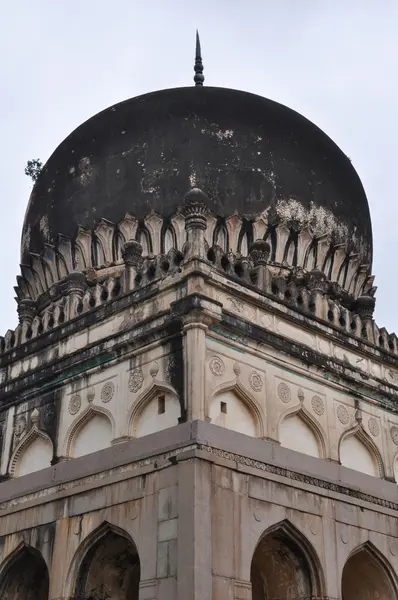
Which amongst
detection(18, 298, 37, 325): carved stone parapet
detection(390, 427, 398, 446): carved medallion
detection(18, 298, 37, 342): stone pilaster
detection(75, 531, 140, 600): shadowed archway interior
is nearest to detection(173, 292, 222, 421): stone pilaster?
detection(75, 531, 140, 600): shadowed archway interior

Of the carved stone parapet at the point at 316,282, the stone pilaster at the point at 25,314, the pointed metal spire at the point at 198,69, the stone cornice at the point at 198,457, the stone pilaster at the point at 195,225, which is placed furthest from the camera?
the pointed metal spire at the point at 198,69

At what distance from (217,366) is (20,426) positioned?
3669 millimetres

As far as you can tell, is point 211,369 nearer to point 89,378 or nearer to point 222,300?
point 222,300

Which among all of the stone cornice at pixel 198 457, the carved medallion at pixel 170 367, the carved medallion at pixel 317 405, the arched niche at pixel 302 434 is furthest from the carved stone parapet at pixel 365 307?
the carved medallion at pixel 170 367

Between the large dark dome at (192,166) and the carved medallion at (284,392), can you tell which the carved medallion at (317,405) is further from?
the large dark dome at (192,166)

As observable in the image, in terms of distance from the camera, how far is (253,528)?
10289 millimetres

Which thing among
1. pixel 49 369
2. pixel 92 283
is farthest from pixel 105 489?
pixel 92 283

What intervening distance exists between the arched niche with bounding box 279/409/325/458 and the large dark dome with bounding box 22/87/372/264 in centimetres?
409

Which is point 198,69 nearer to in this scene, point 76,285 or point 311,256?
point 311,256

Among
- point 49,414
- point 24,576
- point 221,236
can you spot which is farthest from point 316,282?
point 24,576

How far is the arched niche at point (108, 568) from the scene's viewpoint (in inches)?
431

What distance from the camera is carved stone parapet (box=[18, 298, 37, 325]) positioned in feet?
47.0

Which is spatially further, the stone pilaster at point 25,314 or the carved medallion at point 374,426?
the stone pilaster at point 25,314

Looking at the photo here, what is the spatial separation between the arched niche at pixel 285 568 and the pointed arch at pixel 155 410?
1.87 metres
